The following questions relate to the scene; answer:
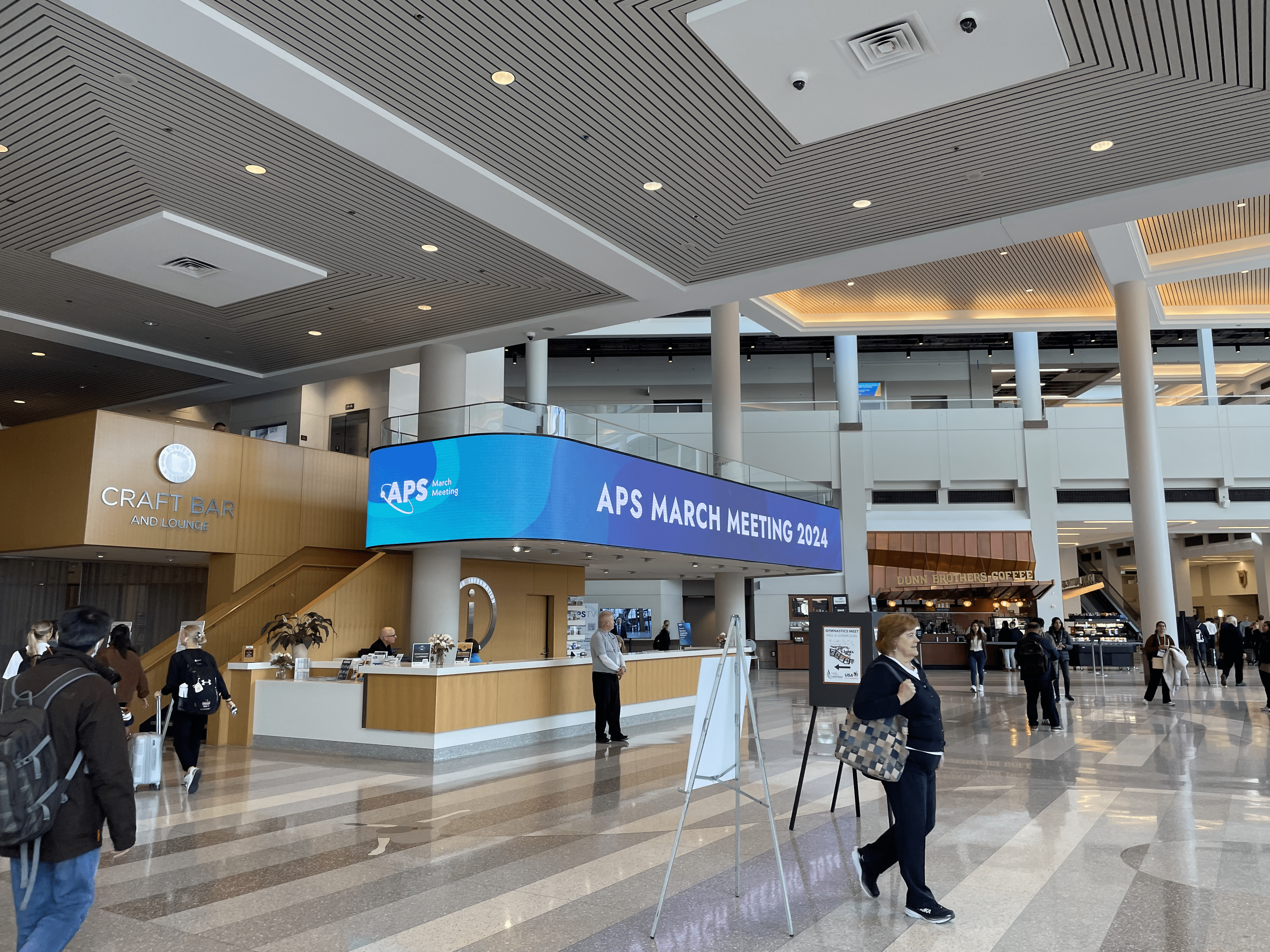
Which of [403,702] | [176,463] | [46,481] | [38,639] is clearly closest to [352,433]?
[176,463]

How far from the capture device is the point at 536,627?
1574 centimetres

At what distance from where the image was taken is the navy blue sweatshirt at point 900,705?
4.12 meters

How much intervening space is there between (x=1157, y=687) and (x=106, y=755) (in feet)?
58.7

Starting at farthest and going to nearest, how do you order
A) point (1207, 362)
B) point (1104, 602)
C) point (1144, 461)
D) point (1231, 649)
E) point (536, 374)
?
point (1104, 602) < point (1207, 362) < point (536, 374) < point (1144, 461) < point (1231, 649)

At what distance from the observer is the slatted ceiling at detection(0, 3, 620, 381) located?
6695mm

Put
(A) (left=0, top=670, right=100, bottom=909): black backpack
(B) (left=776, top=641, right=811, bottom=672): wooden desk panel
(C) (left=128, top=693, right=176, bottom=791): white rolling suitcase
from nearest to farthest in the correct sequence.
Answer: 1. (A) (left=0, top=670, right=100, bottom=909): black backpack
2. (C) (left=128, top=693, right=176, bottom=791): white rolling suitcase
3. (B) (left=776, top=641, right=811, bottom=672): wooden desk panel

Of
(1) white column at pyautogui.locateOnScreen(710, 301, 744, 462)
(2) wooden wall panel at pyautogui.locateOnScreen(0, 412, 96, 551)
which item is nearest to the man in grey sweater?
(2) wooden wall panel at pyautogui.locateOnScreen(0, 412, 96, 551)

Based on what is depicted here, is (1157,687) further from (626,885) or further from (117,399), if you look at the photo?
(117,399)

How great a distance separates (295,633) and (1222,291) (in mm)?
20826

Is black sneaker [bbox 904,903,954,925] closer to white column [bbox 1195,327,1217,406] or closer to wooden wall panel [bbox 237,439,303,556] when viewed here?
wooden wall panel [bbox 237,439,303,556]

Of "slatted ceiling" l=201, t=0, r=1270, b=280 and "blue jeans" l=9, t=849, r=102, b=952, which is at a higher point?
"slatted ceiling" l=201, t=0, r=1270, b=280

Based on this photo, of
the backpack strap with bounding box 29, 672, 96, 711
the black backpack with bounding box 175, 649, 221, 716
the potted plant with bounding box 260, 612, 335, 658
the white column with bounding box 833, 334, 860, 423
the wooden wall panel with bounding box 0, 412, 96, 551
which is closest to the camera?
the backpack strap with bounding box 29, 672, 96, 711

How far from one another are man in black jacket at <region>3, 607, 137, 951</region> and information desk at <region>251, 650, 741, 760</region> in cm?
602

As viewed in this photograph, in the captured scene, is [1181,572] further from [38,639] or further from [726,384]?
[38,639]
